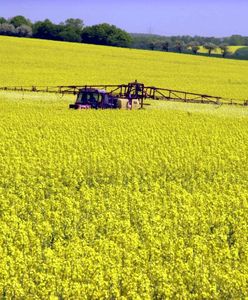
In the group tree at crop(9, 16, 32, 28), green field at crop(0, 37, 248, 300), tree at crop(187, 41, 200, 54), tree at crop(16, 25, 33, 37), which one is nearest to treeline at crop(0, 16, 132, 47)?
tree at crop(16, 25, 33, 37)

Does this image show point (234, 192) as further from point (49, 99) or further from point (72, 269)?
point (49, 99)

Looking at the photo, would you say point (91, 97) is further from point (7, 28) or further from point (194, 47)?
point (194, 47)

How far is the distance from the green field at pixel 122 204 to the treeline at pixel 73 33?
7837cm

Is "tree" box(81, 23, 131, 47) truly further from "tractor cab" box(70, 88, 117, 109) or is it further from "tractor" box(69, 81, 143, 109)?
"tractor cab" box(70, 88, 117, 109)

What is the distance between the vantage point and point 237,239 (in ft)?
37.3

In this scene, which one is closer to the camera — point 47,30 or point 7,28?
point 47,30

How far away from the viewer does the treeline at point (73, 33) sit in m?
109

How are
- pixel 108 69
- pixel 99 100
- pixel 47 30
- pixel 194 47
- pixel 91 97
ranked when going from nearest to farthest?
1. pixel 91 97
2. pixel 99 100
3. pixel 108 69
4. pixel 47 30
5. pixel 194 47

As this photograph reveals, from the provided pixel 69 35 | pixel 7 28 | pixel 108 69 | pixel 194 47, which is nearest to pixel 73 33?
pixel 69 35

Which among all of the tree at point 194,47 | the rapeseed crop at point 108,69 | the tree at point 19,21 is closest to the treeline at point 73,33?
the tree at point 19,21

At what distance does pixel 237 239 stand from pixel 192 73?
56.8 meters

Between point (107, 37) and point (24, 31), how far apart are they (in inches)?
581

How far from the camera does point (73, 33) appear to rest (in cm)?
10794

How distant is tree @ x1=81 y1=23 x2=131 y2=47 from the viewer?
4286 inches
